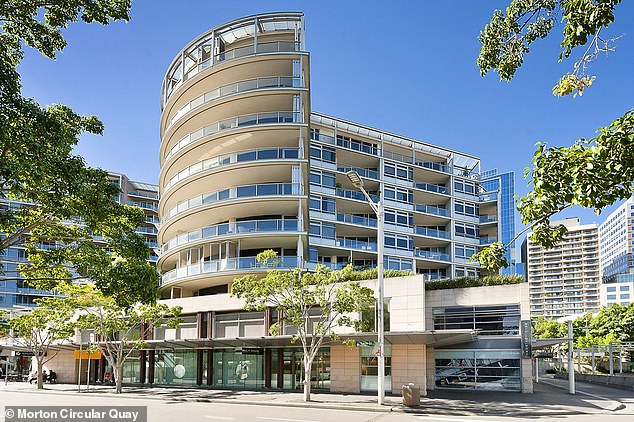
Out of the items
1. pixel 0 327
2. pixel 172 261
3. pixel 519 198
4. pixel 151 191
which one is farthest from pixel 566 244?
pixel 519 198

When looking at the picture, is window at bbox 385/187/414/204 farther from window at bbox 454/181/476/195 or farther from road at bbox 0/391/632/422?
road at bbox 0/391/632/422

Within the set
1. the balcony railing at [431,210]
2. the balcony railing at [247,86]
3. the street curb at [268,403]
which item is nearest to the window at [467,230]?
the balcony railing at [431,210]

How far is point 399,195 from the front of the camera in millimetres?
59781

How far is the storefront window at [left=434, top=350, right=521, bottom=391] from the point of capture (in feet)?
108

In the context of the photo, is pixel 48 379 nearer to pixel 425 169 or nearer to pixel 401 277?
pixel 401 277

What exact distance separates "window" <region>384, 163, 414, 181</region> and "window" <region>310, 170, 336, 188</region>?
8.09m

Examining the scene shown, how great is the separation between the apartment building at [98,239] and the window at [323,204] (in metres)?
34.3

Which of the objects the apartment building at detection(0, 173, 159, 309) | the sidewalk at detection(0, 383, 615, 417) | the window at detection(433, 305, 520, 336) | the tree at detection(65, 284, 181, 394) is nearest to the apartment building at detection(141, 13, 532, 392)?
the window at detection(433, 305, 520, 336)

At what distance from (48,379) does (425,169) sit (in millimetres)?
42014

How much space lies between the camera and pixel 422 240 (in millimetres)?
60938

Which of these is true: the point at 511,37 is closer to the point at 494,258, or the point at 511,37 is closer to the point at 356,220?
the point at 494,258

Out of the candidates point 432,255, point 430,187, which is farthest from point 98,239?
point 432,255

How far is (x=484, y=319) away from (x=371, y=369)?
719 cm

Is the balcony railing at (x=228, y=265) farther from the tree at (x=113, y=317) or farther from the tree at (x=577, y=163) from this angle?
the tree at (x=577, y=163)
